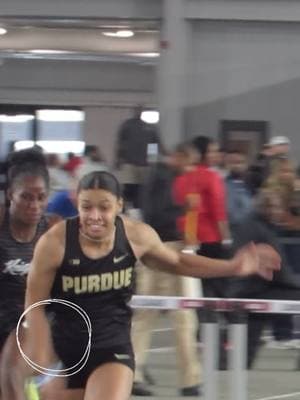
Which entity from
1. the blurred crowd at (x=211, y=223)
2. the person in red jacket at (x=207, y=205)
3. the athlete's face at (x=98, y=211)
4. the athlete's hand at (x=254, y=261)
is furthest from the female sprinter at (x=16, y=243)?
the person in red jacket at (x=207, y=205)

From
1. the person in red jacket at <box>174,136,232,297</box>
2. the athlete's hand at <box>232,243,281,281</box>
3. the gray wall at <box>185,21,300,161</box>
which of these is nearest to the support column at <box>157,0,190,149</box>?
the gray wall at <box>185,21,300,161</box>

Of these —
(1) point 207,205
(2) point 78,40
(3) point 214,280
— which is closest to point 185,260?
(3) point 214,280

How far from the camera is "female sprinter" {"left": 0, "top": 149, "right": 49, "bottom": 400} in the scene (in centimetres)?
608

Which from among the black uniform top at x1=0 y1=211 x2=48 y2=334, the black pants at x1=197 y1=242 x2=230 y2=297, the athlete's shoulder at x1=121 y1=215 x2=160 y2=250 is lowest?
the black pants at x1=197 y1=242 x2=230 y2=297

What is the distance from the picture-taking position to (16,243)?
6125 mm

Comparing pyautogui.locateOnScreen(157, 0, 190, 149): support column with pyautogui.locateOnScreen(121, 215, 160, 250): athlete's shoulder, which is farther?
pyautogui.locateOnScreen(157, 0, 190, 149): support column

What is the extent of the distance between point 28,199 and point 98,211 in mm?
779

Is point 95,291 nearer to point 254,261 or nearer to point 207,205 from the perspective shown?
point 254,261

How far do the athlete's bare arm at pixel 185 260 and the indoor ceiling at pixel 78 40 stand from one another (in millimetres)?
11949

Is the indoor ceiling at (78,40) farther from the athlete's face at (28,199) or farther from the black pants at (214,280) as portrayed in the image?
the athlete's face at (28,199)

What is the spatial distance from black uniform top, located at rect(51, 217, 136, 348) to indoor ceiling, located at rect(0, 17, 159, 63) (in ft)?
40.3

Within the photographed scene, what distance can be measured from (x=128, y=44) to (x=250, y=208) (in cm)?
1015
